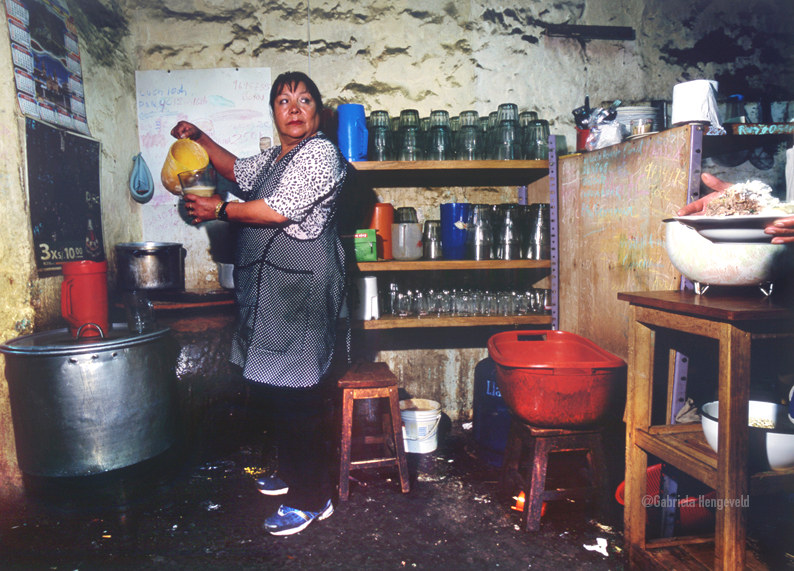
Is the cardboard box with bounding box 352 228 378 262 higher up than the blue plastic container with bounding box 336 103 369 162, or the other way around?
the blue plastic container with bounding box 336 103 369 162

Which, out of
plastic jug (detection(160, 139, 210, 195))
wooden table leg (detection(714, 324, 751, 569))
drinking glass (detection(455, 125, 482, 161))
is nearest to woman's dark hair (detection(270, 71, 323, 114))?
plastic jug (detection(160, 139, 210, 195))

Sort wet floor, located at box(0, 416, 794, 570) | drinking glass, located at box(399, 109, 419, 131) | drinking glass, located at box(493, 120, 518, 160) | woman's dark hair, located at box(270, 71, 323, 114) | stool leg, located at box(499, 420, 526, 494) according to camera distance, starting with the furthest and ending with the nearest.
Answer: drinking glass, located at box(399, 109, 419, 131), drinking glass, located at box(493, 120, 518, 160), stool leg, located at box(499, 420, 526, 494), woman's dark hair, located at box(270, 71, 323, 114), wet floor, located at box(0, 416, 794, 570)

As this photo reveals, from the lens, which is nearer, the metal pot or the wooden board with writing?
the wooden board with writing

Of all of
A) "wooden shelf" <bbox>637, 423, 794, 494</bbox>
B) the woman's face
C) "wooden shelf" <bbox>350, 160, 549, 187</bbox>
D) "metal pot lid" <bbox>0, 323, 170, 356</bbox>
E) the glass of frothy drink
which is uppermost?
the woman's face

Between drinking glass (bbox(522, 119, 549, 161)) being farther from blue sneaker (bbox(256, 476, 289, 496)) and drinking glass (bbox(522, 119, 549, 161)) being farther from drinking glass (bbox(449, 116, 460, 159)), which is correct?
blue sneaker (bbox(256, 476, 289, 496))

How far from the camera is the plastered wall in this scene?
10.2 feet

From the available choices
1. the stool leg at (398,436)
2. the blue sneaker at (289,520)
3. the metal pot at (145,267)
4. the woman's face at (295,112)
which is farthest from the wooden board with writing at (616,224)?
the metal pot at (145,267)

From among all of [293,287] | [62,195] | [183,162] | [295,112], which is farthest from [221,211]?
[62,195]

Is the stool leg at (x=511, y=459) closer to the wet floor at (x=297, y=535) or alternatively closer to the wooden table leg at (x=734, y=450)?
the wet floor at (x=297, y=535)

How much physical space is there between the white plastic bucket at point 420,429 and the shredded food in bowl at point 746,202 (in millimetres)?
1821

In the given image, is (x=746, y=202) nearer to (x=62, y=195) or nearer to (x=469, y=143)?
(x=469, y=143)

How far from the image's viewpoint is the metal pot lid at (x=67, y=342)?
2.02 m

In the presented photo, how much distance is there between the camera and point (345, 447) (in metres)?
2.30

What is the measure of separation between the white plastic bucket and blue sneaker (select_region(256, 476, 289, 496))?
738 millimetres
